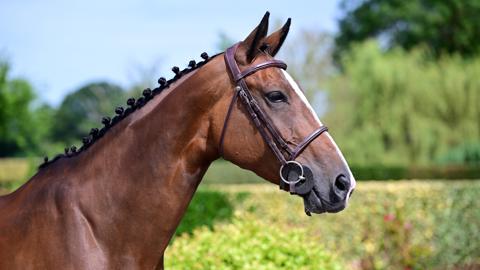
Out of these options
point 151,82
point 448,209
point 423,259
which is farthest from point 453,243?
point 151,82

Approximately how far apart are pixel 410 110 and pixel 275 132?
76.8 feet

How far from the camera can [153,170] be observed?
278cm

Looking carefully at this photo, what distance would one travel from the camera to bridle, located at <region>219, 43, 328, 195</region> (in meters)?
2.64

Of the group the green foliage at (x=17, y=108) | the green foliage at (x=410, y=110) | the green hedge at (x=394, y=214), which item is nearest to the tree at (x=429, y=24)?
the green foliage at (x=410, y=110)

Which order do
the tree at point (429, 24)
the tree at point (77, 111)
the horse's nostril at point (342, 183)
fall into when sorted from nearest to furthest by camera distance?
the horse's nostril at point (342, 183) → the tree at point (429, 24) → the tree at point (77, 111)

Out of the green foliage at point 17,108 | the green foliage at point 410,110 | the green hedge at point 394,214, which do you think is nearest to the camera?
the green hedge at point 394,214

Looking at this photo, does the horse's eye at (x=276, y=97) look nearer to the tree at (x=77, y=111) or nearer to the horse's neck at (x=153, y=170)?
the horse's neck at (x=153, y=170)

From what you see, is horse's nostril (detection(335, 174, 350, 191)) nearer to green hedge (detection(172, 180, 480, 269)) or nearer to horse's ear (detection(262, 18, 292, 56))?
horse's ear (detection(262, 18, 292, 56))

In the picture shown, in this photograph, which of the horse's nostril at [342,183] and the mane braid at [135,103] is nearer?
the horse's nostril at [342,183]

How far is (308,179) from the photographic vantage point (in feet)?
8.62

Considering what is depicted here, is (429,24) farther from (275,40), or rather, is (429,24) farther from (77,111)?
(275,40)

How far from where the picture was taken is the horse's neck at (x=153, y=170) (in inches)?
108

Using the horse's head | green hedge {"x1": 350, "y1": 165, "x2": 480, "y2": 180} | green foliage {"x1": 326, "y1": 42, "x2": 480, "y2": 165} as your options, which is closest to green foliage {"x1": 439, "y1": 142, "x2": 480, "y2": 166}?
green foliage {"x1": 326, "y1": 42, "x2": 480, "y2": 165}

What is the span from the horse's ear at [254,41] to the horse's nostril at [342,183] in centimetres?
60
